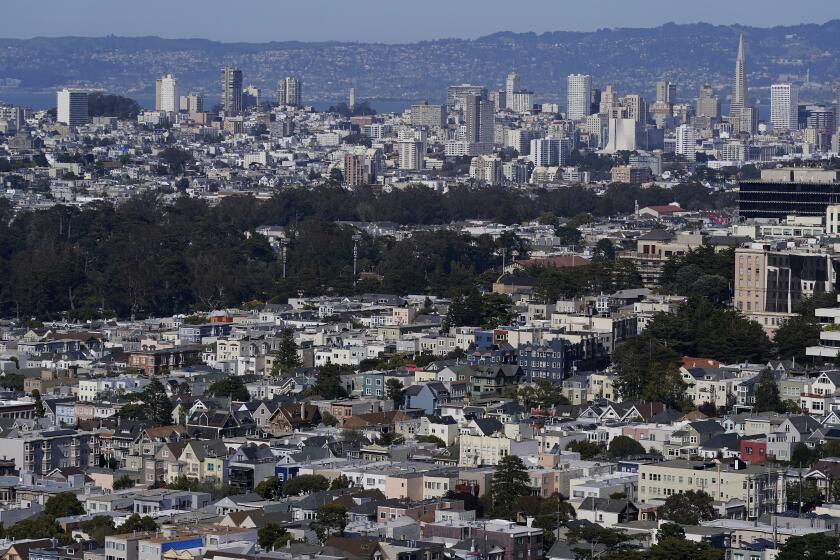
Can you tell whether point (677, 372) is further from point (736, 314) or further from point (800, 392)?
point (736, 314)

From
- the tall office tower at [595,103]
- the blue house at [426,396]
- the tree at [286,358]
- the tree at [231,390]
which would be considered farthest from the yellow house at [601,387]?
the tall office tower at [595,103]

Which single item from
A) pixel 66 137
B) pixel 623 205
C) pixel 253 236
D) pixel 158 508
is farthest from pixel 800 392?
pixel 66 137

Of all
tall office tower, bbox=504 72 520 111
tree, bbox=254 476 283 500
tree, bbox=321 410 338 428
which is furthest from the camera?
tall office tower, bbox=504 72 520 111

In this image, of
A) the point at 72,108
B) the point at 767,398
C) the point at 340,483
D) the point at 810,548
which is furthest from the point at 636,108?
the point at 810,548

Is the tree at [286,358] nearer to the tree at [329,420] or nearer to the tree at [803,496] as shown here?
the tree at [329,420]

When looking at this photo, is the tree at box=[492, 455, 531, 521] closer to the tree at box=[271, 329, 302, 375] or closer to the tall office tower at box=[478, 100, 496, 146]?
the tree at box=[271, 329, 302, 375]

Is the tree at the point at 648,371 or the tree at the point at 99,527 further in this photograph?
the tree at the point at 648,371

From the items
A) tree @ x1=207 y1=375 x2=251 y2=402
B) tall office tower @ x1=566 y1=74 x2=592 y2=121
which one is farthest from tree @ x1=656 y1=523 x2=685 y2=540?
tall office tower @ x1=566 y1=74 x2=592 y2=121
